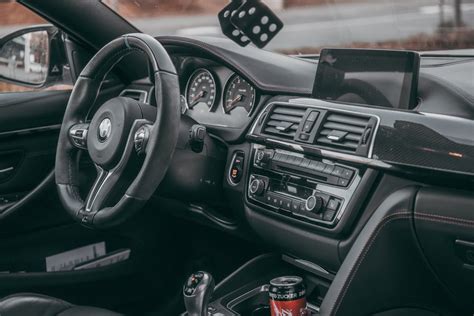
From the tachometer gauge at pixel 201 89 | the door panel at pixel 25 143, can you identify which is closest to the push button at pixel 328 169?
the tachometer gauge at pixel 201 89

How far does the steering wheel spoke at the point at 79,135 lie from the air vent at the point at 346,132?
692 mm

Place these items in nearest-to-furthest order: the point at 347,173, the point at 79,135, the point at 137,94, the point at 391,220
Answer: the point at 391,220, the point at 347,173, the point at 79,135, the point at 137,94

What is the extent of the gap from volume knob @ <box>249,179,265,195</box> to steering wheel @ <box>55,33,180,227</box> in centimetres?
38

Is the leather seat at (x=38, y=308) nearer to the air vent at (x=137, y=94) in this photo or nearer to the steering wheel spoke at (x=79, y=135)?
the steering wheel spoke at (x=79, y=135)

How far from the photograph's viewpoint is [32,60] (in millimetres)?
3100

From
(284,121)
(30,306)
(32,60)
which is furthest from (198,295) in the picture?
(32,60)

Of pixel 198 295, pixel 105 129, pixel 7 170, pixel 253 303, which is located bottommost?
pixel 253 303

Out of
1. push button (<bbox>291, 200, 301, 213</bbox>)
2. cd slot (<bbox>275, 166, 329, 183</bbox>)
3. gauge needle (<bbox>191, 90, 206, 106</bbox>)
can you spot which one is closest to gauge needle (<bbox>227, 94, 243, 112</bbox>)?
gauge needle (<bbox>191, 90, 206, 106</bbox>)

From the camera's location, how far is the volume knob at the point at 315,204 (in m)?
2.14

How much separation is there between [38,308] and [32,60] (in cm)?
128

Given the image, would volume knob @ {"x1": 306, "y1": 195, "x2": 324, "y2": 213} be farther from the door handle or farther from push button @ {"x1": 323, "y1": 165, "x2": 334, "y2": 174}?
the door handle

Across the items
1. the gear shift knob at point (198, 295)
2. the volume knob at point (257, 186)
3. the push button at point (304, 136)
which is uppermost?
the push button at point (304, 136)

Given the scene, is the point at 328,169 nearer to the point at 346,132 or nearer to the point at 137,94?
the point at 346,132

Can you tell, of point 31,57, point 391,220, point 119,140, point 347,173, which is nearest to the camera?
point 391,220
